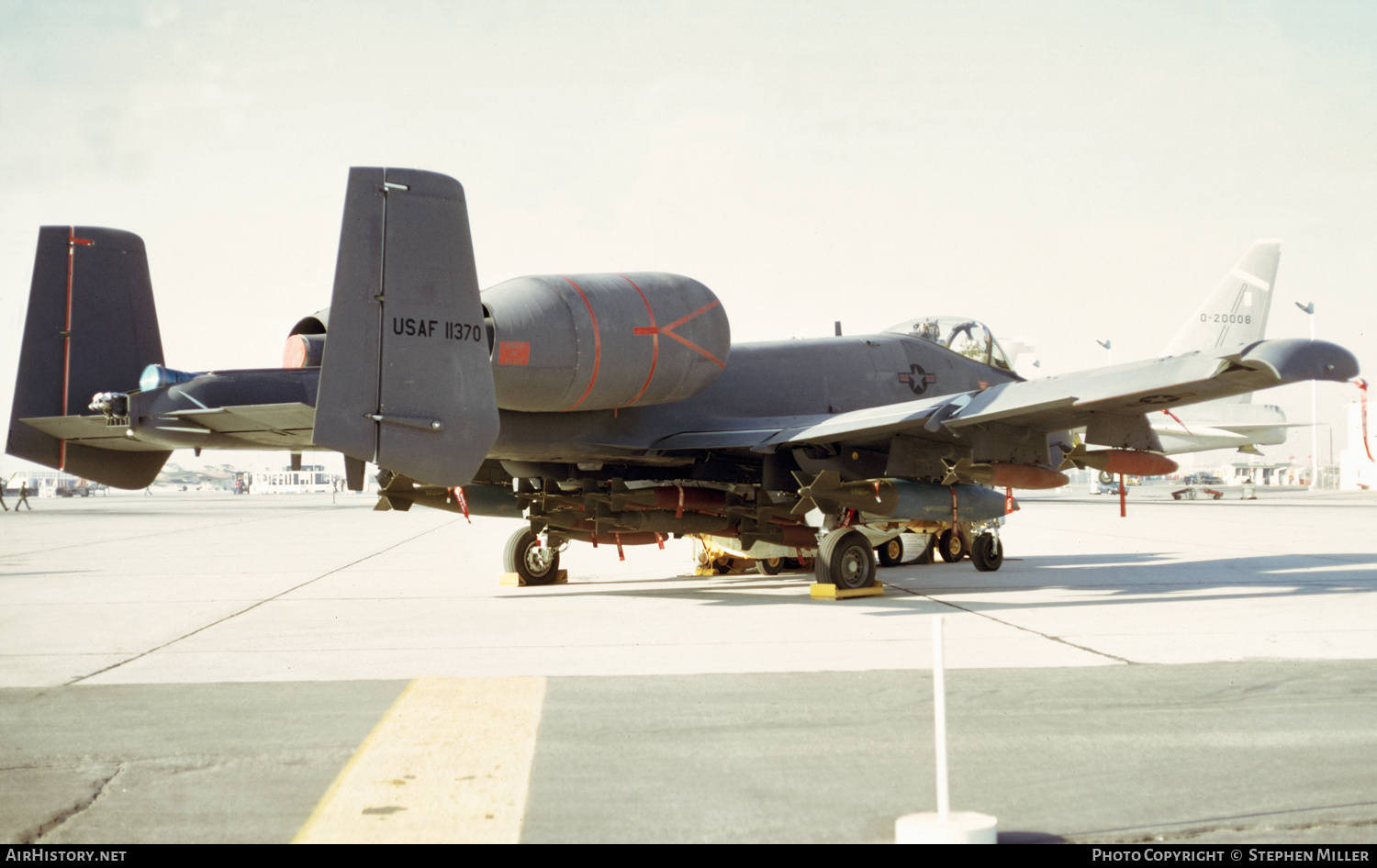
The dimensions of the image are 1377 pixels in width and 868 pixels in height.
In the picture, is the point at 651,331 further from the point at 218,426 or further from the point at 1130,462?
the point at 1130,462

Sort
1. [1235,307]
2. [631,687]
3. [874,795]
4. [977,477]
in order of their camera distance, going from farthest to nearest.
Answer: [1235,307]
[977,477]
[631,687]
[874,795]

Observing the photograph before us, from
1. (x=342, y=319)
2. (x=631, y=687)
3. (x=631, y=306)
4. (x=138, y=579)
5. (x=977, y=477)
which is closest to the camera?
(x=631, y=687)

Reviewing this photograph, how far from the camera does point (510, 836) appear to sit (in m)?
3.91

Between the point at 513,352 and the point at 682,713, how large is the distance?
501 cm

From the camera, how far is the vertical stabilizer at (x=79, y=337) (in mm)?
10703

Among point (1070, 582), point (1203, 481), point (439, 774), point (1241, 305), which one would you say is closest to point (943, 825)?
point (439, 774)

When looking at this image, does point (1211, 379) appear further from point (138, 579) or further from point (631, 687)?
point (138, 579)

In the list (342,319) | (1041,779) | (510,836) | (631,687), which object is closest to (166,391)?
(342,319)

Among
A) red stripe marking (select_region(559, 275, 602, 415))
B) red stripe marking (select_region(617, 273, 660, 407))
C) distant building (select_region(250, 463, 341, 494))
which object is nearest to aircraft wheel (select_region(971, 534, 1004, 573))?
red stripe marking (select_region(617, 273, 660, 407))

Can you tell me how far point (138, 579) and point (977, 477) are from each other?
38.7 ft

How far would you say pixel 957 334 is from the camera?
50.6ft

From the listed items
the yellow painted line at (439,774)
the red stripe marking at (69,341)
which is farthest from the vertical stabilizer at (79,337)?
the yellow painted line at (439,774)

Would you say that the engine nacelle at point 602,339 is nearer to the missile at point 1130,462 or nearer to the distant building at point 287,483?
the missile at point 1130,462

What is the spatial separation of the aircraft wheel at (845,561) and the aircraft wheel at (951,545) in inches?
232
